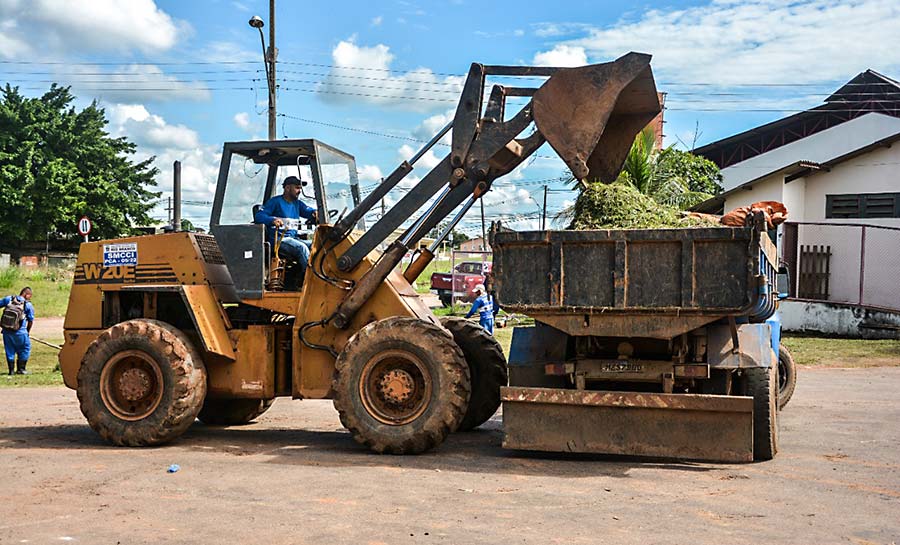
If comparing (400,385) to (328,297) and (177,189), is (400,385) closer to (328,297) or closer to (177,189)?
(328,297)

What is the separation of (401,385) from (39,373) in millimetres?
11387

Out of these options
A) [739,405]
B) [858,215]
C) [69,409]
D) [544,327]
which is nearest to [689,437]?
[739,405]

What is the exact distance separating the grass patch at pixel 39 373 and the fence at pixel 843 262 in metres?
17.4

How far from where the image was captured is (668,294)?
306 inches

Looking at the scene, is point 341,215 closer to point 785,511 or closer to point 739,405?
point 739,405

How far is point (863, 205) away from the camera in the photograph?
2588 cm

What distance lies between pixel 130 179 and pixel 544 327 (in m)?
46.5

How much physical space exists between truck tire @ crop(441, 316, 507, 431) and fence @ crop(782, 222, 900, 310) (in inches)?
647

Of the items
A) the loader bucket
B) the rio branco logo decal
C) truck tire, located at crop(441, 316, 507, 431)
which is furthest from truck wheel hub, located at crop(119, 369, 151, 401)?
the loader bucket

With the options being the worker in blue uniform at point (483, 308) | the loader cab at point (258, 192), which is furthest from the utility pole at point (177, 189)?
the worker in blue uniform at point (483, 308)

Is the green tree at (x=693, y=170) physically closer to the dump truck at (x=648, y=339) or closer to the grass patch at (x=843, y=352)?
the grass patch at (x=843, y=352)

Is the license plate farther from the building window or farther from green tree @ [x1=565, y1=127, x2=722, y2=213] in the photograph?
the building window

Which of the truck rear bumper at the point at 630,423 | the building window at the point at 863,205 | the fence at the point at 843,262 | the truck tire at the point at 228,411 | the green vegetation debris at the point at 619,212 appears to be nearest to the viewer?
the truck rear bumper at the point at 630,423

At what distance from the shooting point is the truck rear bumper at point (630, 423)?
7758mm
